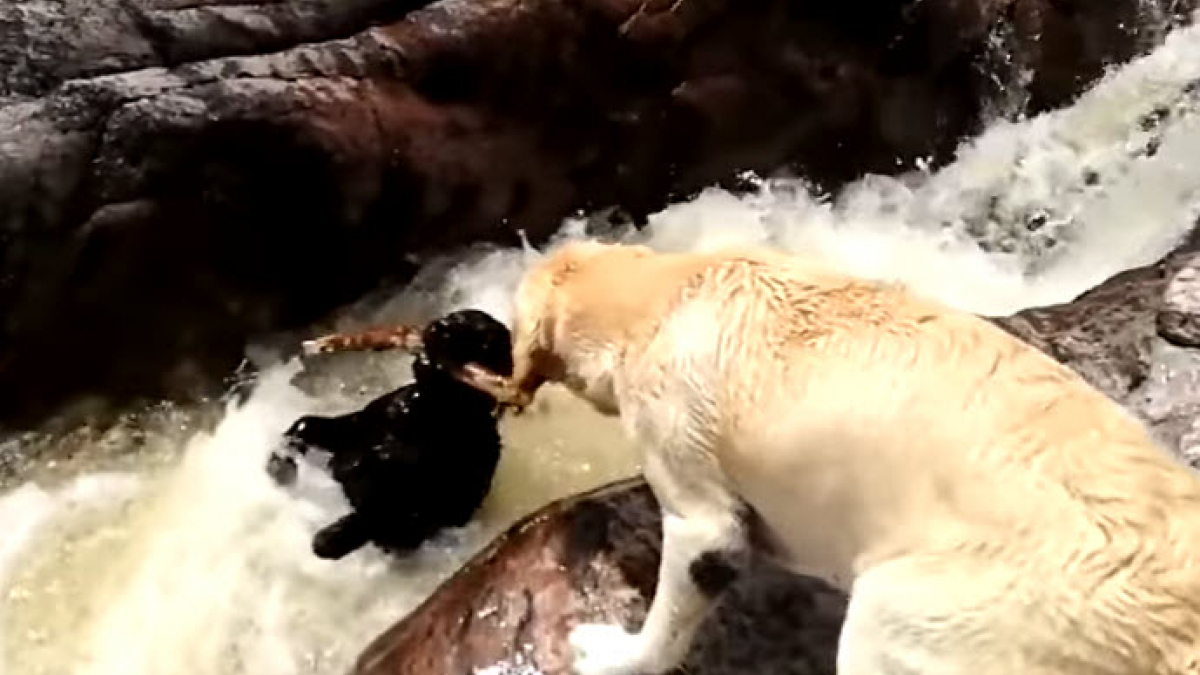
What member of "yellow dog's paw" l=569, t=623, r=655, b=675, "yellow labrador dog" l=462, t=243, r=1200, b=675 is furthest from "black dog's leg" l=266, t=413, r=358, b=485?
"yellow dog's paw" l=569, t=623, r=655, b=675

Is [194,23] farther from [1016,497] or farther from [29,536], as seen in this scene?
[1016,497]

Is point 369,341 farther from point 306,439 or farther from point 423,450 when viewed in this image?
point 423,450

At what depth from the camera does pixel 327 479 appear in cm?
537

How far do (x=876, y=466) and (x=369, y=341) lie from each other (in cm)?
263

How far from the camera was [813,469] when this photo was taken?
11.6 feet

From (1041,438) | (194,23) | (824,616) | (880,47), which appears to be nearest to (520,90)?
(194,23)

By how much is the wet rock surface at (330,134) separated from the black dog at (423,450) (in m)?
0.78

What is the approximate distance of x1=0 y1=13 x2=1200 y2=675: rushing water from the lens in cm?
494

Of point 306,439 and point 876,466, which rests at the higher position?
point 876,466

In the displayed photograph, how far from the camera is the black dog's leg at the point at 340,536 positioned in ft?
16.6

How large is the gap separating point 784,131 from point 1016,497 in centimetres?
363

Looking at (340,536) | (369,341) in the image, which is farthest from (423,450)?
(369,341)

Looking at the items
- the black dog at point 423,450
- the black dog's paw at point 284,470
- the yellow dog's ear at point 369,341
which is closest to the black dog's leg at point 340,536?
the black dog at point 423,450

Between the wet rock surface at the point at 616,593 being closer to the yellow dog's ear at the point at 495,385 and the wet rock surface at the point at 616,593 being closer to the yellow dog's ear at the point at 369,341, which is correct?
the yellow dog's ear at the point at 495,385
